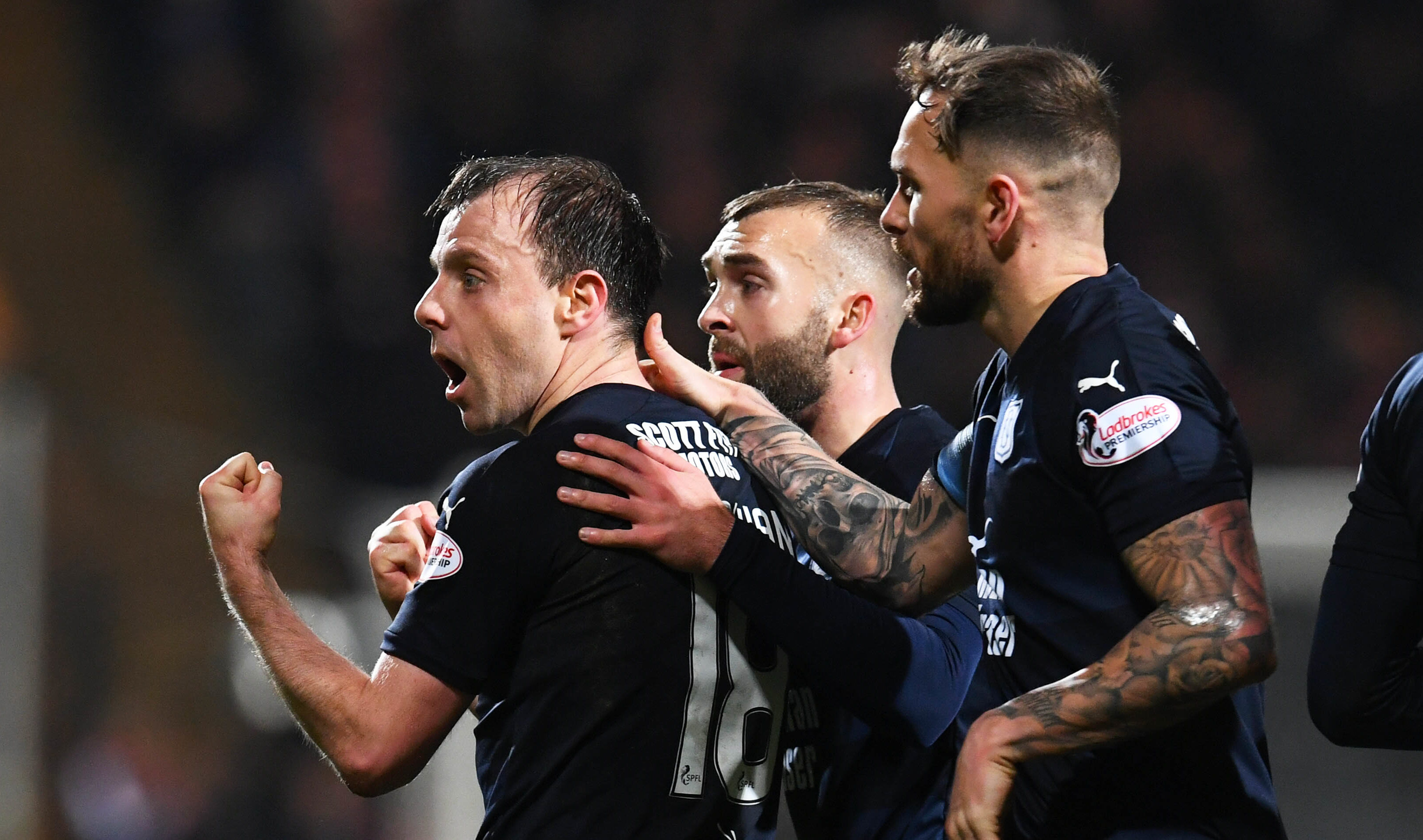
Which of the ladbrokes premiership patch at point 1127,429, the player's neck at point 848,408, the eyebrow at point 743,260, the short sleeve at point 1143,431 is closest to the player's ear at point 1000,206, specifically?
the short sleeve at point 1143,431

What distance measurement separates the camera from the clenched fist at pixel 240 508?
8.60ft

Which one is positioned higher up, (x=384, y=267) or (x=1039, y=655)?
(x=1039, y=655)

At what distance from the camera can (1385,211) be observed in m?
8.00

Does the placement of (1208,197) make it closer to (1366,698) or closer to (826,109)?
(826,109)

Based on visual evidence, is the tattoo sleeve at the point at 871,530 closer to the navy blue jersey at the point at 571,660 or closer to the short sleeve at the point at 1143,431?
the navy blue jersey at the point at 571,660

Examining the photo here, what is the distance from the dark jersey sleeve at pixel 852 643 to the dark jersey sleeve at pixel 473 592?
0.35 m

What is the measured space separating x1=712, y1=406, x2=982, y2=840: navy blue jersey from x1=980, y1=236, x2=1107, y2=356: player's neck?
0.60 metres

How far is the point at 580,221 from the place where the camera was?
282 centimetres

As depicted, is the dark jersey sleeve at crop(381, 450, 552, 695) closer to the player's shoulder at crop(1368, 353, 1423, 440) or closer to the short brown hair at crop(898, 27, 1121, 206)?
the short brown hair at crop(898, 27, 1121, 206)

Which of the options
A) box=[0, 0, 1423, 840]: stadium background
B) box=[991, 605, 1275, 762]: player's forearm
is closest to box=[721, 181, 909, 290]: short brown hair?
box=[991, 605, 1275, 762]: player's forearm

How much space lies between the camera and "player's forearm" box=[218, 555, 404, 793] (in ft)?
7.45

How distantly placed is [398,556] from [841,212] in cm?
168

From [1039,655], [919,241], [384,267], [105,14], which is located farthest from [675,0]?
[1039,655]

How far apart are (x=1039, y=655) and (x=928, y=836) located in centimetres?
84
